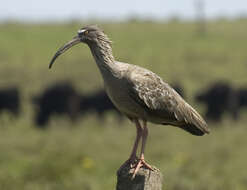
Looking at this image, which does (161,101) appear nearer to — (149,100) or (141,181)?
(149,100)

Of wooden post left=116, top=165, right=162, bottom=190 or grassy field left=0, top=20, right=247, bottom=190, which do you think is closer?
wooden post left=116, top=165, right=162, bottom=190

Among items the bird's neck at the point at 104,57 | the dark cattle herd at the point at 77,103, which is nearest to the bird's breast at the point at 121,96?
the bird's neck at the point at 104,57

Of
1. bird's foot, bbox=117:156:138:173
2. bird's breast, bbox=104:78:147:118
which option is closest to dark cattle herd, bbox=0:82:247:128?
bird's foot, bbox=117:156:138:173

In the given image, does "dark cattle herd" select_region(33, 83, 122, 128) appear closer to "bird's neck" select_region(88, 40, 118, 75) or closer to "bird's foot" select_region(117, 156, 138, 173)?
"bird's foot" select_region(117, 156, 138, 173)

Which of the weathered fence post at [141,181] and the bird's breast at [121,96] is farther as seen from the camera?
the bird's breast at [121,96]

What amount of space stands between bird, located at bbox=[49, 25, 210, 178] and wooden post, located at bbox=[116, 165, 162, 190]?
0.06 m

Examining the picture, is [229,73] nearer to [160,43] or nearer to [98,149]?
[160,43]

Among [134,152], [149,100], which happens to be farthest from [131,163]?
[149,100]

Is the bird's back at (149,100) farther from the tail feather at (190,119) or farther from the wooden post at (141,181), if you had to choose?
the wooden post at (141,181)

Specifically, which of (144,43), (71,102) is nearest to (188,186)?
(71,102)

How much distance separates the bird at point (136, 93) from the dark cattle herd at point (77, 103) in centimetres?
2108

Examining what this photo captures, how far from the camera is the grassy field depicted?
49.4 feet

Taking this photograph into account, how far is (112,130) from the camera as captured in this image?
84.2ft

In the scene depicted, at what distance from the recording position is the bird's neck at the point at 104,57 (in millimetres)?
7223
